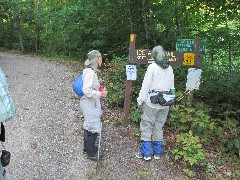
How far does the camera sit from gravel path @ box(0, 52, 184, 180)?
177 inches

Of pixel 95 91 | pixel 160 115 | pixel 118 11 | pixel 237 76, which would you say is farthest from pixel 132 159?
pixel 118 11

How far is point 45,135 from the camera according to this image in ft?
18.1

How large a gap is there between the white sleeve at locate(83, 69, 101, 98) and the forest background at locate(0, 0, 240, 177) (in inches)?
70.3

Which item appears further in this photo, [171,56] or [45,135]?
[171,56]

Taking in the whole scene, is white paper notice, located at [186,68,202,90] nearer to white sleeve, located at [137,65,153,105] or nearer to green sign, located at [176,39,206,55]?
green sign, located at [176,39,206,55]

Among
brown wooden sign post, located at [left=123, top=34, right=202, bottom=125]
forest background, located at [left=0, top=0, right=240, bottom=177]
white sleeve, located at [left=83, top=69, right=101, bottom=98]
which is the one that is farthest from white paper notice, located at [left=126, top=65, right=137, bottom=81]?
white sleeve, located at [left=83, top=69, right=101, bottom=98]

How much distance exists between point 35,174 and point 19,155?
61cm

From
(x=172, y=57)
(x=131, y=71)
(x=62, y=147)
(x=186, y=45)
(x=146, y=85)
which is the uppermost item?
(x=186, y=45)

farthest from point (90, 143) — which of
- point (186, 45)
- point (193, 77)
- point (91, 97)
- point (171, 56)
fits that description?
point (186, 45)

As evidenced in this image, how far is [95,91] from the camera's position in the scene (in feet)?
14.4

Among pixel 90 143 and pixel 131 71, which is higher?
pixel 131 71

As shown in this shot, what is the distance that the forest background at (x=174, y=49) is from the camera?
19.0 ft

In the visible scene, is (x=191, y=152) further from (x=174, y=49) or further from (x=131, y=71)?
(x=174, y=49)

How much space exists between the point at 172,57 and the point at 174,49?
12.5 ft
